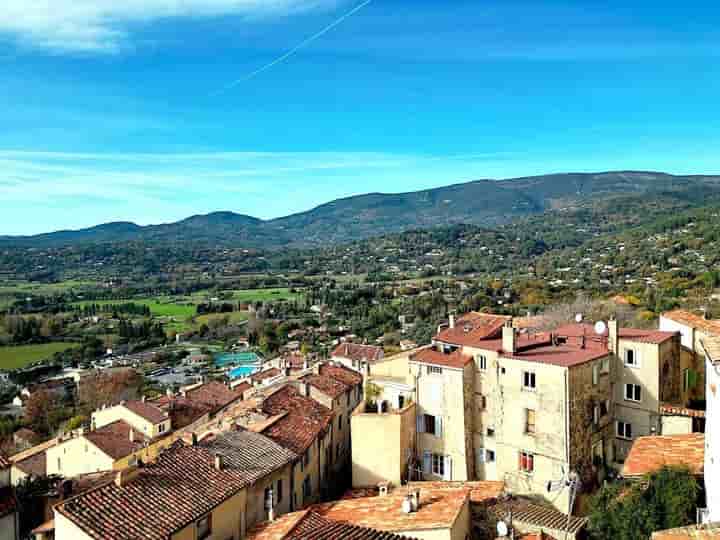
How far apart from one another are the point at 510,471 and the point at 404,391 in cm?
578

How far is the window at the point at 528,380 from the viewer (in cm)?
2433

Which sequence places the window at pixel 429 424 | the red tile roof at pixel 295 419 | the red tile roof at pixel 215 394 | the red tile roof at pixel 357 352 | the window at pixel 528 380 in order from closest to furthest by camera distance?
the red tile roof at pixel 295 419 → the window at pixel 528 380 → the window at pixel 429 424 → the red tile roof at pixel 215 394 → the red tile roof at pixel 357 352

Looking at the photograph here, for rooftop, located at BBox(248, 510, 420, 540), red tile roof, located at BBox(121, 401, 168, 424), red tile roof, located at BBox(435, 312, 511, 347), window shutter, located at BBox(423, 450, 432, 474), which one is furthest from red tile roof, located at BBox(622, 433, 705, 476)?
red tile roof, located at BBox(121, 401, 168, 424)

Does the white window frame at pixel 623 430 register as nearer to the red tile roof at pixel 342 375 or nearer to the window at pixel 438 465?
the window at pixel 438 465

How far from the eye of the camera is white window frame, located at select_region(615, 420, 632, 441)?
25953mm

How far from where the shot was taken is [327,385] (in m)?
33.5

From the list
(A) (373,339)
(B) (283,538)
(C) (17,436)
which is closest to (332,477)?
(B) (283,538)

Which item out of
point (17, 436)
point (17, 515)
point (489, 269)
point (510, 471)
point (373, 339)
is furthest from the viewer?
point (489, 269)

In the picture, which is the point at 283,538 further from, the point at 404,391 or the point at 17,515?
the point at 404,391

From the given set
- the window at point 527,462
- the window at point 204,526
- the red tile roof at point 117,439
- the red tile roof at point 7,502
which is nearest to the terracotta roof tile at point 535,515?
the window at point 527,462

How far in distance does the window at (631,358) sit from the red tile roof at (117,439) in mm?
26019

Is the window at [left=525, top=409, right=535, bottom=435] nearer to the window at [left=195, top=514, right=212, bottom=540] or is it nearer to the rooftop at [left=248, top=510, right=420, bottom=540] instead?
the rooftop at [left=248, top=510, right=420, bottom=540]

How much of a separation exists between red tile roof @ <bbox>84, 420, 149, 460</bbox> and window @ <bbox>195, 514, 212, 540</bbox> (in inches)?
782

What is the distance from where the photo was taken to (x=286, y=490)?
22094 mm
